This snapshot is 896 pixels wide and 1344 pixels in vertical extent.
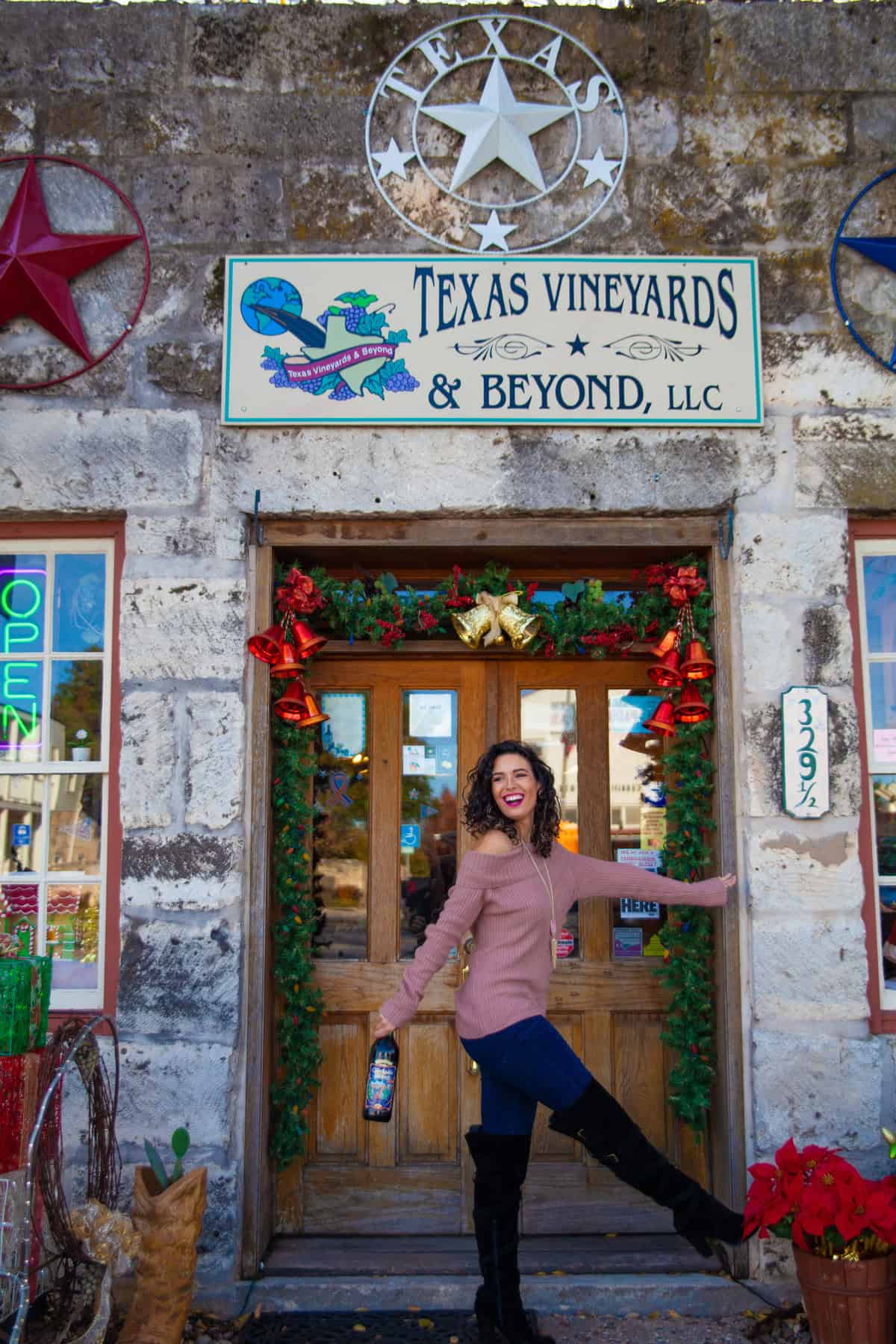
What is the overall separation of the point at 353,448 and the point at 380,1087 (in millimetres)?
2318

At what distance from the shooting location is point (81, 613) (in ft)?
14.1

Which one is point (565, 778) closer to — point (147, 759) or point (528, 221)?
point (147, 759)

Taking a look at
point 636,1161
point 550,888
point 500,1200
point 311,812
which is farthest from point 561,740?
point 500,1200

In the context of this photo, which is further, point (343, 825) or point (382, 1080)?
point (343, 825)

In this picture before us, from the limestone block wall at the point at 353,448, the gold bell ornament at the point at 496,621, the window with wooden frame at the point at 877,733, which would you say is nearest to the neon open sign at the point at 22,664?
the limestone block wall at the point at 353,448

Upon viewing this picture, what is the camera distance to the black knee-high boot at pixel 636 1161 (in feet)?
10.8

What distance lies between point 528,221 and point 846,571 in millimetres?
1857

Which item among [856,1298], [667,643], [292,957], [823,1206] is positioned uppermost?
[667,643]

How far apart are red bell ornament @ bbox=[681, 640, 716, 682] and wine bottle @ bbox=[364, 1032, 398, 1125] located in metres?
1.77

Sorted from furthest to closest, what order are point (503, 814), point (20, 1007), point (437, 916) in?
point (437, 916) < point (503, 814) < point (20, 1007)

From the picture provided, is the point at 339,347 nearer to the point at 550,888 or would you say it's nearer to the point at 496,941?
the point at 550,888

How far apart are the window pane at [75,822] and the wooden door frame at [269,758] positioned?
66 cm

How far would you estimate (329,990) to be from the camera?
4457mm

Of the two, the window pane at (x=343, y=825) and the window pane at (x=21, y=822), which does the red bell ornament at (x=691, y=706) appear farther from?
the window pane at (x=21, y=822)
